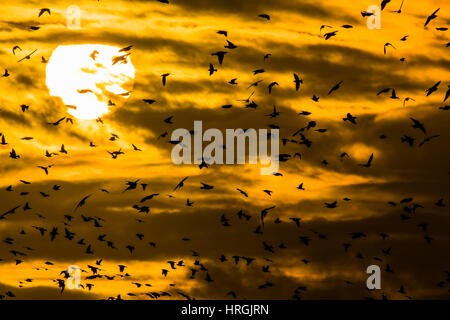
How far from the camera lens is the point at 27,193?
25.1 m
